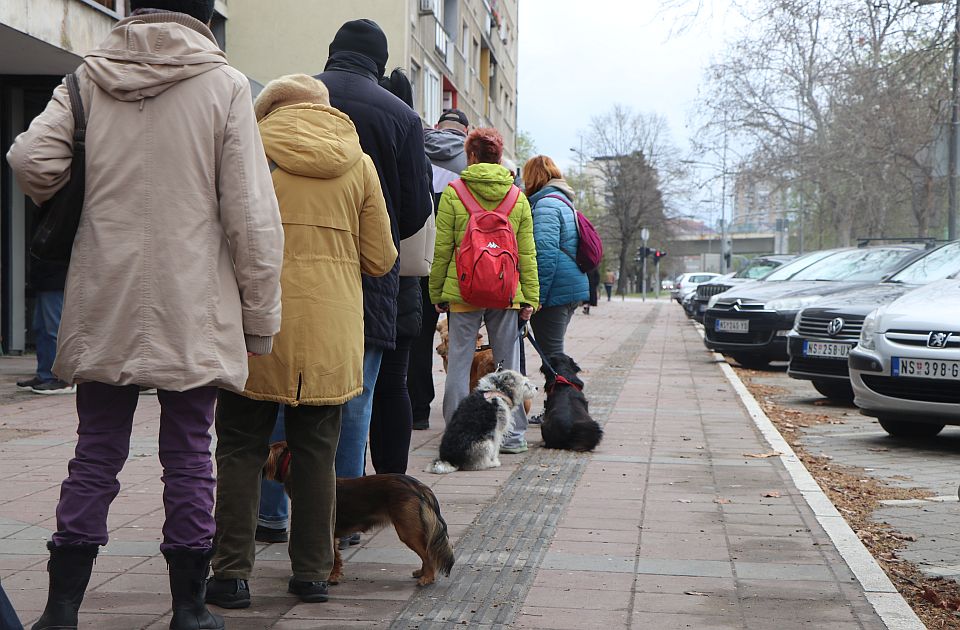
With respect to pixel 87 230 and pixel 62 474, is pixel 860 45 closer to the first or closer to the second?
pixel 62 474

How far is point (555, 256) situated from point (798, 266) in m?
10.8

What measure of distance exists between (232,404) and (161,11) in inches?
53.2

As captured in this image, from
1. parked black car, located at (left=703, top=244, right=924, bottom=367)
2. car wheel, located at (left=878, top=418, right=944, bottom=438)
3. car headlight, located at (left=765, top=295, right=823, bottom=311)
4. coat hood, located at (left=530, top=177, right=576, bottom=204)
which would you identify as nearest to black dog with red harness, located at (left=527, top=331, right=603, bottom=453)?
coat hood, located at (left=530, top=177, right=576, bottom=204)

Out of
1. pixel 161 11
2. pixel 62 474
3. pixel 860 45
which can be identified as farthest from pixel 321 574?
pixel 860 45

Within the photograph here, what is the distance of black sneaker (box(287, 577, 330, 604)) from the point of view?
4.00 m

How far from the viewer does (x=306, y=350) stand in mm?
3863

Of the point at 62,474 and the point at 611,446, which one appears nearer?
the point at 62,474

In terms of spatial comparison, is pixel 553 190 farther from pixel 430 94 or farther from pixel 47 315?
pixel 430 94

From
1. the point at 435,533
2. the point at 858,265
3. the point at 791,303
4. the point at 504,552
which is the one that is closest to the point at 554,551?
the point at 504,552

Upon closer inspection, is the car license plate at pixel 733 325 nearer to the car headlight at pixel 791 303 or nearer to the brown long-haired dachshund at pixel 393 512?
the car headlight at pixel 791 303

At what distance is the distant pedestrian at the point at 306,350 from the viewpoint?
152 inches

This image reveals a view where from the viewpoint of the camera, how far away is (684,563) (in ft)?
15.4

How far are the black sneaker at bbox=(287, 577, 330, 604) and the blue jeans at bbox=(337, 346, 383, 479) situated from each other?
2.26ft

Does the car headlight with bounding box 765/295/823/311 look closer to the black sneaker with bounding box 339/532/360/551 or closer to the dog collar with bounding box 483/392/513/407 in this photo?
the dog collar with bounding box 483/392/513/407
